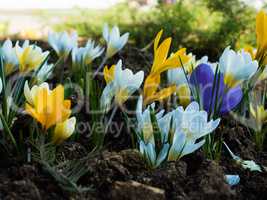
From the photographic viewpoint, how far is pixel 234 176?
1151 mm

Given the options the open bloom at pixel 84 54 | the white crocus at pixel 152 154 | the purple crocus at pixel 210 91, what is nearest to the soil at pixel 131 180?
the white crocus at pixel 152 154

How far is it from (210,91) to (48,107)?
40 cm

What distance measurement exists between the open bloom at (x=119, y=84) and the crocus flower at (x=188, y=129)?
0.15m

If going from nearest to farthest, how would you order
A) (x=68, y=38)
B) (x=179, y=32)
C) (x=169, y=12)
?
(x=68, y=38) → (x=179, y=32) → (x=169, y=12)

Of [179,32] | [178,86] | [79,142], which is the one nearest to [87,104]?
[79,142]

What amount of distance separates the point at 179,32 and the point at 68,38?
1.28m

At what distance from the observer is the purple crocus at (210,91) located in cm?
128

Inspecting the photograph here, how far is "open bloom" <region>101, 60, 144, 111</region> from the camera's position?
1.24 metres

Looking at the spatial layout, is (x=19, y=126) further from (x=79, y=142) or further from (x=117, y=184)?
(x=117, y=184)

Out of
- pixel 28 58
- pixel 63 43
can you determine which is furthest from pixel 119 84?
pixel 63 43

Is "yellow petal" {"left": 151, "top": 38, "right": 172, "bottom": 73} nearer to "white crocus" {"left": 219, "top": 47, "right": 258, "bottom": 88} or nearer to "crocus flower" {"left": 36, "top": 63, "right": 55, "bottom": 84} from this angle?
"white crocus" {"left": 219, "top": 47, "right": 258, "bottom": 88}

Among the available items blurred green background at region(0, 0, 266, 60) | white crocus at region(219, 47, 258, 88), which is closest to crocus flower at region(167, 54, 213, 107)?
white crocus at region(219, 47, 258, 88)

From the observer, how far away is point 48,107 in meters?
1.08

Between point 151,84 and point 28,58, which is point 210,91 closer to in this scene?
point 151,84
